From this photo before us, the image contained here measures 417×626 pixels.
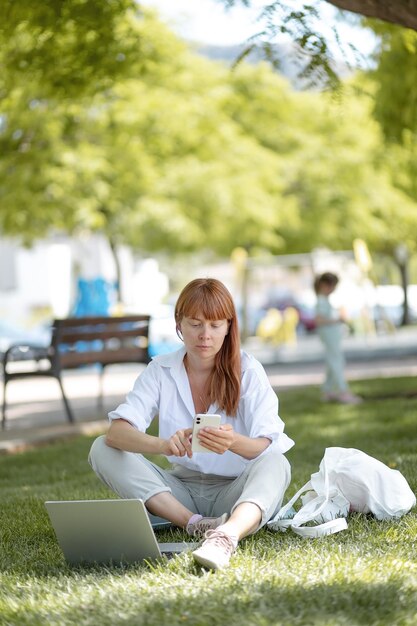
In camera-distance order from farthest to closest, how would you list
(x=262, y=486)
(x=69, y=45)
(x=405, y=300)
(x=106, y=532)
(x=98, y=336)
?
1. (x=405, y=300)
2. (x=98, y=336)
3. (x=69, y=45)
4. (x=262, y=486)
5. (x=106, y=532)

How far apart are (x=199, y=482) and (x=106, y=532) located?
0.77 meters

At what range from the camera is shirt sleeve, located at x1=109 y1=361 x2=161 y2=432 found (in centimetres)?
473

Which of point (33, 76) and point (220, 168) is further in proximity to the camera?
→ point (220, 168)

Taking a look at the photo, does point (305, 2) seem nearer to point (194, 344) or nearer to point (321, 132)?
point (194, 344)

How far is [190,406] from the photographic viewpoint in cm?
491

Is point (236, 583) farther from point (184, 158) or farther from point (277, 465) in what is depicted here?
point (184, 158)

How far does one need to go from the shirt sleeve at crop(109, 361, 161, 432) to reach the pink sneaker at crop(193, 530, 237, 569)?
646 millimetres

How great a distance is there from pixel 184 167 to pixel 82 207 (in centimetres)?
288

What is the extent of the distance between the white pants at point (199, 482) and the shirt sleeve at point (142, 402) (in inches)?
5.9

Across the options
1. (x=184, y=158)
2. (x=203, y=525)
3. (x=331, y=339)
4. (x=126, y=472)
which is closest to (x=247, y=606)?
(x=203, y=525)

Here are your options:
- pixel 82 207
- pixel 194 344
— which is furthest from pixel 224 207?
pixel 194 344

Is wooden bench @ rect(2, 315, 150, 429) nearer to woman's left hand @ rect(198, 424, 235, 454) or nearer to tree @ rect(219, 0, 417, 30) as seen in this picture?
tree @ rect(219, 0, 417, 30)

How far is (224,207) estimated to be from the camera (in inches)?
990

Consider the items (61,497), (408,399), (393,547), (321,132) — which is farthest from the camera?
(321,132)
